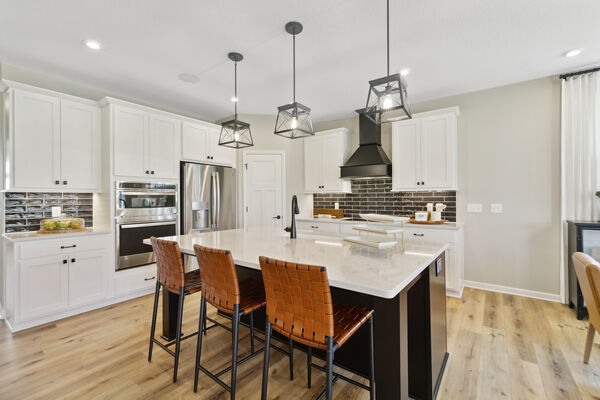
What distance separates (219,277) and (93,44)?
264 cm

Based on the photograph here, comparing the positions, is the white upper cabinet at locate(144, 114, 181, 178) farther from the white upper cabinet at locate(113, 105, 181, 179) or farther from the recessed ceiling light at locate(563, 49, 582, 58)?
the recessed ceiling light at locate(563, 49, 582, 58)

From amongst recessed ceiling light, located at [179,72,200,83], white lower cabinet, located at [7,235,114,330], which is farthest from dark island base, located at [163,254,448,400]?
recessed ceiling light, located at [179,72,200,83]

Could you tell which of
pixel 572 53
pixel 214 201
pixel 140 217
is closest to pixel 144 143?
pixel 140 217

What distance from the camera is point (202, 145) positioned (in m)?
4.27

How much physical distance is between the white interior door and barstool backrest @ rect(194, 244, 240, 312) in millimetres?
3160

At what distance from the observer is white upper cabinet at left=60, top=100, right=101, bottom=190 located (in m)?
3.11

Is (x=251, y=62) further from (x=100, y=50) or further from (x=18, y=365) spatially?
(x=18, y=365)

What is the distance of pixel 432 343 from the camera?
1640 millimetres

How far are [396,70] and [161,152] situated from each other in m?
3.21

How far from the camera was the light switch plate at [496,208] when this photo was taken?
3566 millimetres

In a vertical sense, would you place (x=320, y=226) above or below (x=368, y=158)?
below

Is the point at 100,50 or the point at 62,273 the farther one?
the point at 62,273

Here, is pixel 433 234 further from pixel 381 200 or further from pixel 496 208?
pixel 381 200

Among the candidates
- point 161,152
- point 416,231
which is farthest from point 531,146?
point 161,152
